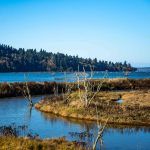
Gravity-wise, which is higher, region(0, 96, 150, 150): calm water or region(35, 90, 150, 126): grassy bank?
region(35, 90, 150, 126): grassy bank

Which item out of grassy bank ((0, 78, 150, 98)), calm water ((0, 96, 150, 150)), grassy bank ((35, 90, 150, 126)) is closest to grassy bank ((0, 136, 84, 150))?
calm water ((0, 96, 150, 150))

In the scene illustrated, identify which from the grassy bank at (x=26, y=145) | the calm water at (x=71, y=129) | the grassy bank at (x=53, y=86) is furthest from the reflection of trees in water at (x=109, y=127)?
the grassy bank at (x=53, y=86)

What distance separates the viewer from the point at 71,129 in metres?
41.1

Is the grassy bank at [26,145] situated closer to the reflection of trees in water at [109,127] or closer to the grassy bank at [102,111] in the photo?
the reflection of trees in water at [109,127]

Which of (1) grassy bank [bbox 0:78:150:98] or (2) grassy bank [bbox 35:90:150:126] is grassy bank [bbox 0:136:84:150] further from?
(1) grassy bank [bbox 0:78:150:98]

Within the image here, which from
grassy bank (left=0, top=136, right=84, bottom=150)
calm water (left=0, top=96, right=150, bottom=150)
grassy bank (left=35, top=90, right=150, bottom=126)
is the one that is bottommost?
calm water (left=0, top=96, right=150, bottom=150)

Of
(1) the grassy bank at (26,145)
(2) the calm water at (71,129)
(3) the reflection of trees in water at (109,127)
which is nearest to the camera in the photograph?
(1) the grassy bank at (26,145)

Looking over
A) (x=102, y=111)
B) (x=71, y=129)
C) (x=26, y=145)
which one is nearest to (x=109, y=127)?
(x=71, y=129)

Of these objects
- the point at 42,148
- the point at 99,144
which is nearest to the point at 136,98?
the point at 99,144

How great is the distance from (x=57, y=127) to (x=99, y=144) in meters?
10.6

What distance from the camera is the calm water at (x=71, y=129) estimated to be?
1347 inches

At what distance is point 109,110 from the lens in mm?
49438

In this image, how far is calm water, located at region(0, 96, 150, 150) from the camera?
34219mm

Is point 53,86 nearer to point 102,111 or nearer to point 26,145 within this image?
point 102,111
